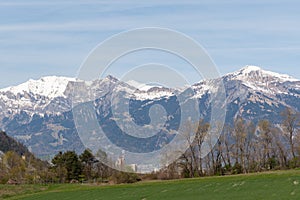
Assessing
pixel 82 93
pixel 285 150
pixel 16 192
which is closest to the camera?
pixel 82 93

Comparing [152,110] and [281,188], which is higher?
[152,110]

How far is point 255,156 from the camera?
4604 inches

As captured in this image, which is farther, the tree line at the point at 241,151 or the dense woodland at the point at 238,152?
the tree line at the point at 241,151

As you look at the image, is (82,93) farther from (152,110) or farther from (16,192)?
(16,192)

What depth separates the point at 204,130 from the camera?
110312 mm

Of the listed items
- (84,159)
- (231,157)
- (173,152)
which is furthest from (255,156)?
(84,159)

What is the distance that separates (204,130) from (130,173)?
1623 centimetres

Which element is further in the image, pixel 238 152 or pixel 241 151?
pixel 238 152

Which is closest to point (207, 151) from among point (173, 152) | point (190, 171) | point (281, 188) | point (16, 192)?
point (190, 171)

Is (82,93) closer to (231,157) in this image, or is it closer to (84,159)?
(231,157)

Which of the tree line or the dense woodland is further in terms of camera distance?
the tree line

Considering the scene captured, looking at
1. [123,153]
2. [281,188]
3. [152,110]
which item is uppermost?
[152,110]

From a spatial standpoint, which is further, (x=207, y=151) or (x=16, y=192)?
(x=207, y=151)

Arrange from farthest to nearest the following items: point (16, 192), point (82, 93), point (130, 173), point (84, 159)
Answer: point (84, 159)
point (130, 173)
point (16, 192)
point (82, 93)
